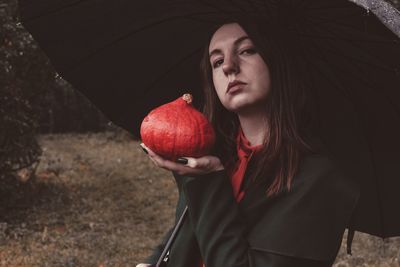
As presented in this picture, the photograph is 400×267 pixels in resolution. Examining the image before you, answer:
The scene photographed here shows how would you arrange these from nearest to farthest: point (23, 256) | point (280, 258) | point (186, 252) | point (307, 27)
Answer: point (280, 258) < point (307, 27) < point (186, 252) < point (23, 256)

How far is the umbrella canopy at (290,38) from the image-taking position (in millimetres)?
1927

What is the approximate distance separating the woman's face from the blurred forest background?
13.5 feet

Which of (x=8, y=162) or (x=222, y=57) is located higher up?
(x=222, y=57)

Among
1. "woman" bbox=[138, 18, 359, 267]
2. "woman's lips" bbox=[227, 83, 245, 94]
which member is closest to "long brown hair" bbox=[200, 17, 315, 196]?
"woman" bbox=[138, 18, 359, 267]

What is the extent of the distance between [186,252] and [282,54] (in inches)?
29.7

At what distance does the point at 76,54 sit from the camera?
7.98 ft

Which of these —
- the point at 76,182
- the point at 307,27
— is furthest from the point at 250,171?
the point at 76,182

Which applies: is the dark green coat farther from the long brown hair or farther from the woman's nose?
the woman's nose

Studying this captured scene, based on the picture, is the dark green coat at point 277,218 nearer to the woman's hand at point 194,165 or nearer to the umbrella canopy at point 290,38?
the woman's hand at point 194,165

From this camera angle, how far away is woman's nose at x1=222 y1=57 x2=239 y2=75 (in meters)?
2.00

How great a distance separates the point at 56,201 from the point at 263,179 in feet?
23.6

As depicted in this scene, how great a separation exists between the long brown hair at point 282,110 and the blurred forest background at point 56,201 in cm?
400

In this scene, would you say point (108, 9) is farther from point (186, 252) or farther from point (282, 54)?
point (186, 252)

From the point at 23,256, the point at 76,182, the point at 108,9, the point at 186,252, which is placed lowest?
the point at 76,182
